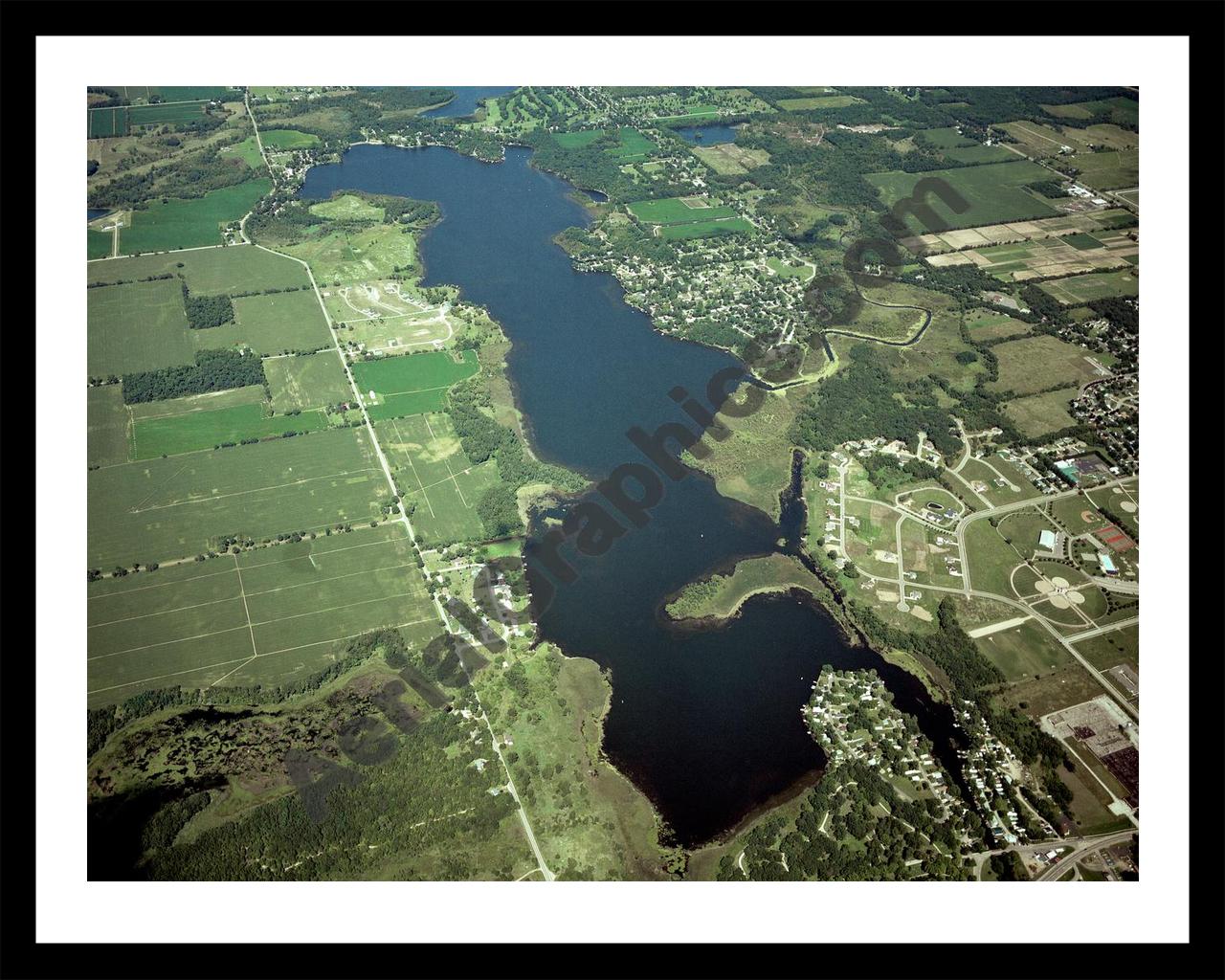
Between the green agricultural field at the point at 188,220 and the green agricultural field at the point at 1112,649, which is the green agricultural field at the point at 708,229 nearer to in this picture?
the green agricultural field at the point at 188,220

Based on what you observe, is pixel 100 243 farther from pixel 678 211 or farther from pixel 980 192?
pixel 980 192

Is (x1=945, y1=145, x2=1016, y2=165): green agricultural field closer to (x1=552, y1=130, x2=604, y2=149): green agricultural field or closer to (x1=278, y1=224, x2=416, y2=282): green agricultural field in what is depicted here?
(x1=552, y1=130, x2=604, y2=149): green agricultural field

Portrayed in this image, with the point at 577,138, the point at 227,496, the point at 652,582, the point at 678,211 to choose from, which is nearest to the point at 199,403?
the point at 227,496

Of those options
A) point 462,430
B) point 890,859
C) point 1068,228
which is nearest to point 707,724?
point 890,859

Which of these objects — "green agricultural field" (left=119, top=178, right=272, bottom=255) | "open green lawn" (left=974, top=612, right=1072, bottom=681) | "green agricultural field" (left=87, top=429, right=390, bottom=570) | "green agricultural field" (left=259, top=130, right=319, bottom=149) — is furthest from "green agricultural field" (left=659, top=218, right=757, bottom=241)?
"open green lawn" (left=974, top=612, right=1072, bottom=681)

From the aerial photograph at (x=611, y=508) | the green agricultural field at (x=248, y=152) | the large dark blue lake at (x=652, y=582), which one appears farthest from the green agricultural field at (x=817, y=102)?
the green agricultural field at (x=248, y=152)
